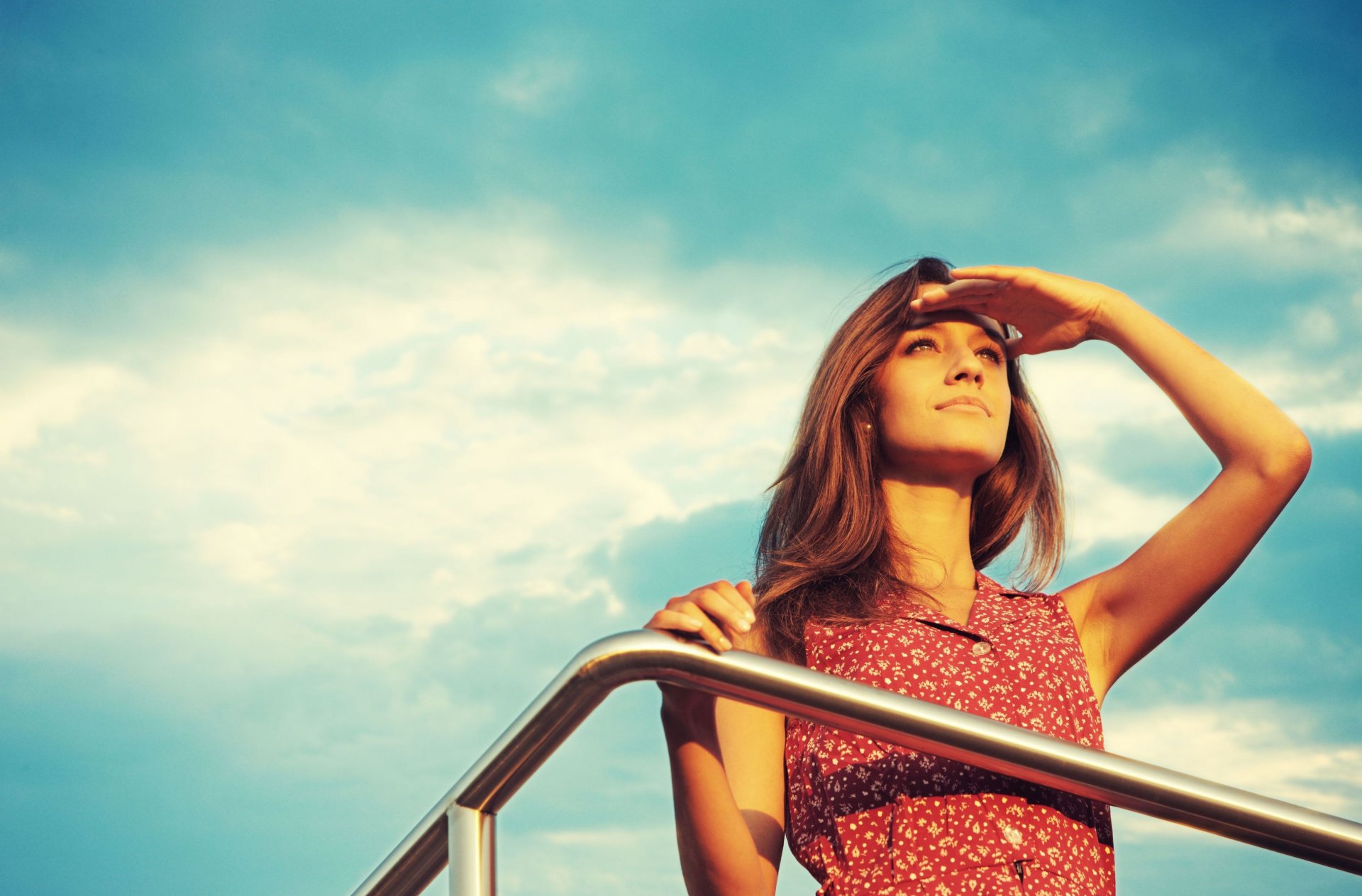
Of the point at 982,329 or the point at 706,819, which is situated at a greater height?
the point at 982,329

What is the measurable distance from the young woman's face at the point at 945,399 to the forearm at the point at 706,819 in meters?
1.09

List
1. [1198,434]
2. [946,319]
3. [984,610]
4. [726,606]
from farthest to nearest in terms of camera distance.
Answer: [946,319]
[1198,434]
[984,610]
[726,606]

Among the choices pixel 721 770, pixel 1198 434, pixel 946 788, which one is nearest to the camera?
pixel 721 770

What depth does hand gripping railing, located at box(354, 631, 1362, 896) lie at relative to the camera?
3.73 feet

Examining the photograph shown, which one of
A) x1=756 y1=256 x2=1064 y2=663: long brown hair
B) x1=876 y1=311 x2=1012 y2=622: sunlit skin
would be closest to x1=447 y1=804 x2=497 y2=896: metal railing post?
x1=756 y1=256 x2=1064 y2=663: long brown hair

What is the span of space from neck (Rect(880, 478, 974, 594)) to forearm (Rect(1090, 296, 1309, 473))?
0.48 metres

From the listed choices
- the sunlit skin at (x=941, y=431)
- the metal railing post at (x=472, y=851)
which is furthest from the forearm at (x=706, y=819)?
the sunlit skin at (x=941, y=431)

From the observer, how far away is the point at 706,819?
178 centimetres

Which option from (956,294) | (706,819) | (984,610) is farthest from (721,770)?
(956,294)

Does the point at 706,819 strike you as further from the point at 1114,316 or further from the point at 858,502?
the point at 1114,316

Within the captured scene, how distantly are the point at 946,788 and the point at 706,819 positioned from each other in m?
0.46

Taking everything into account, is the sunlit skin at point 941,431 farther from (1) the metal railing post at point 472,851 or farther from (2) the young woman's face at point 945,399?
(1) the metal railing post at point 472,851

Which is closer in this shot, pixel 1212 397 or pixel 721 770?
pixel 721 770

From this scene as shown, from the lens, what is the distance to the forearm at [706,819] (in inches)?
66.5
